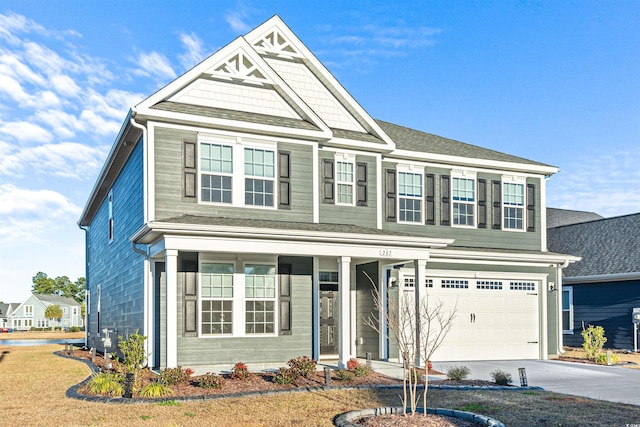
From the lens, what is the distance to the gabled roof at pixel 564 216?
32.5 meters

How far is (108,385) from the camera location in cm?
1125

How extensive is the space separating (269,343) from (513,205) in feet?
30.8

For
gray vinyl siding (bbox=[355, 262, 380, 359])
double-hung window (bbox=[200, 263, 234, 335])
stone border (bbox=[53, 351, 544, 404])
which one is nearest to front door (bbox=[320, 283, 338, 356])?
gray vinyl siding (bbox=[355, 262, 380, 359])

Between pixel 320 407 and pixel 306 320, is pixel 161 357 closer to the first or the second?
pixel 306 320

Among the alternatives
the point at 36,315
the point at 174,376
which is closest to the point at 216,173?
the point at 174,376

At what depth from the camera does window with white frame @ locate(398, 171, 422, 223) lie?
60.4 ft

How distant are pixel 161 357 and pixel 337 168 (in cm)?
679

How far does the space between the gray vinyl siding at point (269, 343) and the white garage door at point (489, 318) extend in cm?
376

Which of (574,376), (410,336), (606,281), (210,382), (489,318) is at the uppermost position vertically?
(606,281)

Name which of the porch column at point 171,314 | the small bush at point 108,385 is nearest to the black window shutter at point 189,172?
the porch column at point 171,314

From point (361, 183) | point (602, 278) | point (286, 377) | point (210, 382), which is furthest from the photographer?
point (602, 278)

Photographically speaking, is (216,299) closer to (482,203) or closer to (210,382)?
(210,382)

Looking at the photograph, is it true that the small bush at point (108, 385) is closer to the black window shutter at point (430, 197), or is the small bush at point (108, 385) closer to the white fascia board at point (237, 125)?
the white fascia board at point (237, 125)

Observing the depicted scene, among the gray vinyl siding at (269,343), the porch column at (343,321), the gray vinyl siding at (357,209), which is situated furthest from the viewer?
the gray vinyl siding at (357,209)
